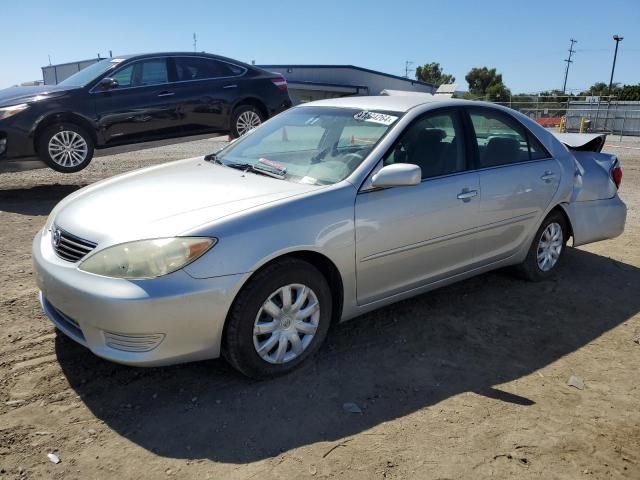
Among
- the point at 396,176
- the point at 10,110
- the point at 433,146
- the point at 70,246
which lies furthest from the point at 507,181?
the point at 10,110

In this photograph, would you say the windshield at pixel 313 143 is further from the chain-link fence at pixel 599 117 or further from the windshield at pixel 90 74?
the chain-link fence at pixel 599 117

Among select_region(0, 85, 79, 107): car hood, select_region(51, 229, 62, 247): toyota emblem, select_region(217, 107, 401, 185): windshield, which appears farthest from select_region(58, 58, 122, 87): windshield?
select_region(51, 229, 62, 247): toyota emblem

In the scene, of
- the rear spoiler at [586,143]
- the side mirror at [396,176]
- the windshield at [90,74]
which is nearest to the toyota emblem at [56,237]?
the side mirror at [396,176]

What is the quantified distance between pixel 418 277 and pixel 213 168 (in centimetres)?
165

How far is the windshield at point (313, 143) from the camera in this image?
3581 millimetres

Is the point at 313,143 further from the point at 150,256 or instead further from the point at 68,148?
the point at 68,148

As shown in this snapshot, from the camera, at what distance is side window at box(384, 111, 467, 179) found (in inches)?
146

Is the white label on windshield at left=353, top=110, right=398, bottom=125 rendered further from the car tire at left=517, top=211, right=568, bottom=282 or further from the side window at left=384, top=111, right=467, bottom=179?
the car tire at left=517, top=211, right=568, bottom=282

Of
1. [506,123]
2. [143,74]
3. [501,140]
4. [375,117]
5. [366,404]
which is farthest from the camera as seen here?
[143,74]

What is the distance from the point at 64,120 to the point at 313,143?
4.79m

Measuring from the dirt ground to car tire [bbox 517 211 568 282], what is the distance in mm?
537

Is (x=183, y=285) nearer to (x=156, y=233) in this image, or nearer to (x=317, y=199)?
(x=156, y=233)

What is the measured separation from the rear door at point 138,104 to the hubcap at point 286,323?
18.5ft

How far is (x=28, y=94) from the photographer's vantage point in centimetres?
719
